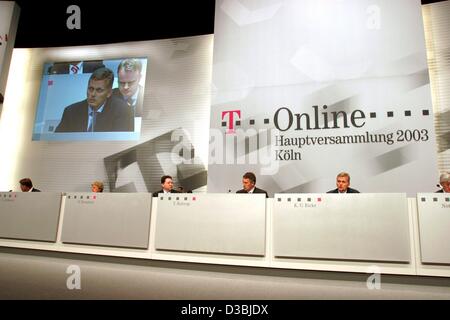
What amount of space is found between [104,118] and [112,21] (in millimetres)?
1655

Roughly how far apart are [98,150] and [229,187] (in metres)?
2.54

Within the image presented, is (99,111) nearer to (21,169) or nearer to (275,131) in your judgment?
(21,169)

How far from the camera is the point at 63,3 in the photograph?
17.8 ft

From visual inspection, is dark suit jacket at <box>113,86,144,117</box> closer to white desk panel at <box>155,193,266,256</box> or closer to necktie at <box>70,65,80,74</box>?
necktie at <box>70,65,80,74</box>

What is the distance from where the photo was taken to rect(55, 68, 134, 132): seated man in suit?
5.42m

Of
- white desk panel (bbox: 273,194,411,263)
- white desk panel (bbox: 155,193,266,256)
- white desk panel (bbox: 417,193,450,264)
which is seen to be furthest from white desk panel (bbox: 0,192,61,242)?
white desk panel (bbox: 417,193,450,264)

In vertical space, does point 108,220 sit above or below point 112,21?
below

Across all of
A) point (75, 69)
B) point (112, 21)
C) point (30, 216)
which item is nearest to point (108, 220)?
point (30, 216)

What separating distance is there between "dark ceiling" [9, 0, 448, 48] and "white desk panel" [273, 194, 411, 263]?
12.9 ft

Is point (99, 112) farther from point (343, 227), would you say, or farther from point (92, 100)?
point (343, 227)

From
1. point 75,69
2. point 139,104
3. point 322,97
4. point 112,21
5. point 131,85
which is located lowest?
point 322,97

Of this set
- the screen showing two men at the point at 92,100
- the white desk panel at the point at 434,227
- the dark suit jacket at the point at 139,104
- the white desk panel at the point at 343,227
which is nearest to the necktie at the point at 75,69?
the screen showing two men at the point at 92,100

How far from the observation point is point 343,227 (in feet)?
6.51

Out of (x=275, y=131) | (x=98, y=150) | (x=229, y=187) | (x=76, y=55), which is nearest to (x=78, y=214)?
(x=229, y=187)
